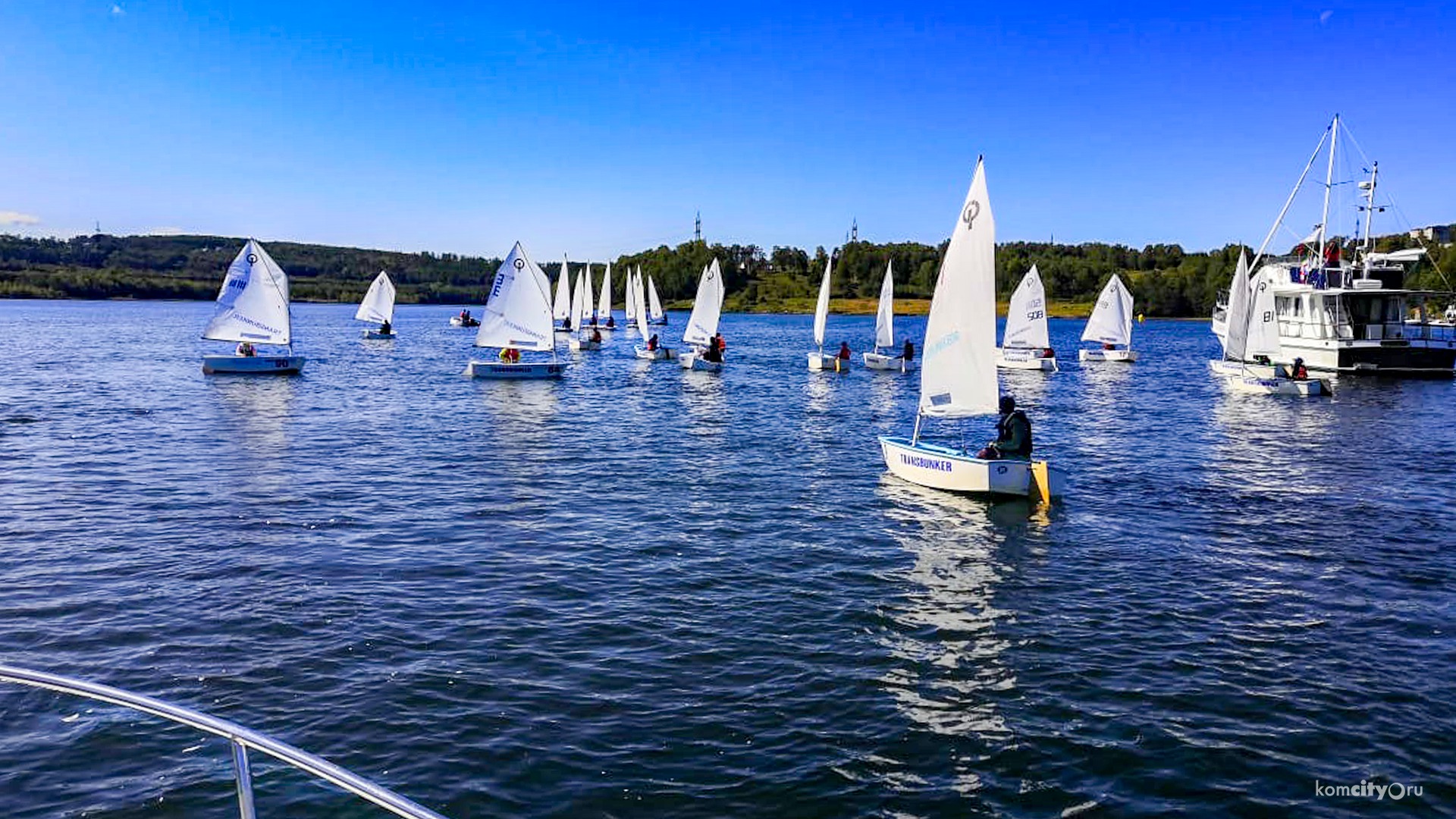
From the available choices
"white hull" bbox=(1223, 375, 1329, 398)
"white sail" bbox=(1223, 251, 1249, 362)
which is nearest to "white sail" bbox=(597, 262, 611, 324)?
"white sail" bbox=(1223, 251, 1249, 362)

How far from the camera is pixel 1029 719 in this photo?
13688 mm

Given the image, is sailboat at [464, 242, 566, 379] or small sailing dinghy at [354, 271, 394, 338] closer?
sailboat at [464, 242, 566, 379]

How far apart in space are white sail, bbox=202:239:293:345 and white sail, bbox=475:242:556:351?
42.3 ft

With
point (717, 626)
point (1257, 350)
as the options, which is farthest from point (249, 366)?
point (1257, 350)

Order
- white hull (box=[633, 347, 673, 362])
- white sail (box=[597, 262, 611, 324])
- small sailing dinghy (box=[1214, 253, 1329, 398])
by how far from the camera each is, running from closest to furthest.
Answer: small sailing dinghy (box=[1214, 253, 1329, 398]), white hull (box=[633, 347, 673, 362]), white sail (box=[597, 262, 611, 324])

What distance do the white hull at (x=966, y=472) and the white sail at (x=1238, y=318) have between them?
151 ft

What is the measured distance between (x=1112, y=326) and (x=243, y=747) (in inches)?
3713

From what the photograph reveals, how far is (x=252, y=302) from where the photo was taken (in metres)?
60.7

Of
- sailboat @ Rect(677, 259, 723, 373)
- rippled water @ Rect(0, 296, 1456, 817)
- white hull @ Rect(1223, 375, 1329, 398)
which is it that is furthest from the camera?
sailboat @ Rect(677, 259, 723, 373)

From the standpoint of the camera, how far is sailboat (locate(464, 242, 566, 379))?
198 ft

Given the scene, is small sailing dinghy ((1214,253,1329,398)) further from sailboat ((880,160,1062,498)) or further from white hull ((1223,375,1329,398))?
sailboat ((880,160,1062,498))

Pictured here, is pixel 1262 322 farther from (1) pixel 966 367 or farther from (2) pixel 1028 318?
(1) pixel 966 367

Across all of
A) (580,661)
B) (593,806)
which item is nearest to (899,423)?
(580,661)

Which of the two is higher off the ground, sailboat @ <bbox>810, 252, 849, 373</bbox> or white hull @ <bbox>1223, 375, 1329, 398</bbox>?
sailboat @ <bbox>810, 252, 849, 373</bbox>
